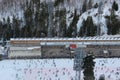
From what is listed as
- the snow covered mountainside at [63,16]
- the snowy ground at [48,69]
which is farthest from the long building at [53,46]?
the snow covered mountainside at [63,16]

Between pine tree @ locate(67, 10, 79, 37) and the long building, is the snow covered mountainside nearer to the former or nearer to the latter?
pine tree @ locate(67, 10, 79, 37)

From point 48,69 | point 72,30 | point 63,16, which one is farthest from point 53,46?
point 63,16

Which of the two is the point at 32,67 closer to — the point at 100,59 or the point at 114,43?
the point at 100,59

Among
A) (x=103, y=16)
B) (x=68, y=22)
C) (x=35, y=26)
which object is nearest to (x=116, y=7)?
(x=103, y=16)

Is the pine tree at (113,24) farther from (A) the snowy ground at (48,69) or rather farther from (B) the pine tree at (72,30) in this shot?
(A) the snowy ground at (48,69)

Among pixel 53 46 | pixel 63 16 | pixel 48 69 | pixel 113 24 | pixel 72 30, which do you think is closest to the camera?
pixel 48 69

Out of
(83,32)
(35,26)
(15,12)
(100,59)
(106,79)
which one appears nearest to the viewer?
(106,79)

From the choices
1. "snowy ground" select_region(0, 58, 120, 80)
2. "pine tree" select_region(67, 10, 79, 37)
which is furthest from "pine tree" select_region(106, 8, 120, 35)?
"snowy ground" select_region(0, 58, 120, 80)

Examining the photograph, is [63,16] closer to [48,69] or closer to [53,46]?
[53,46]
